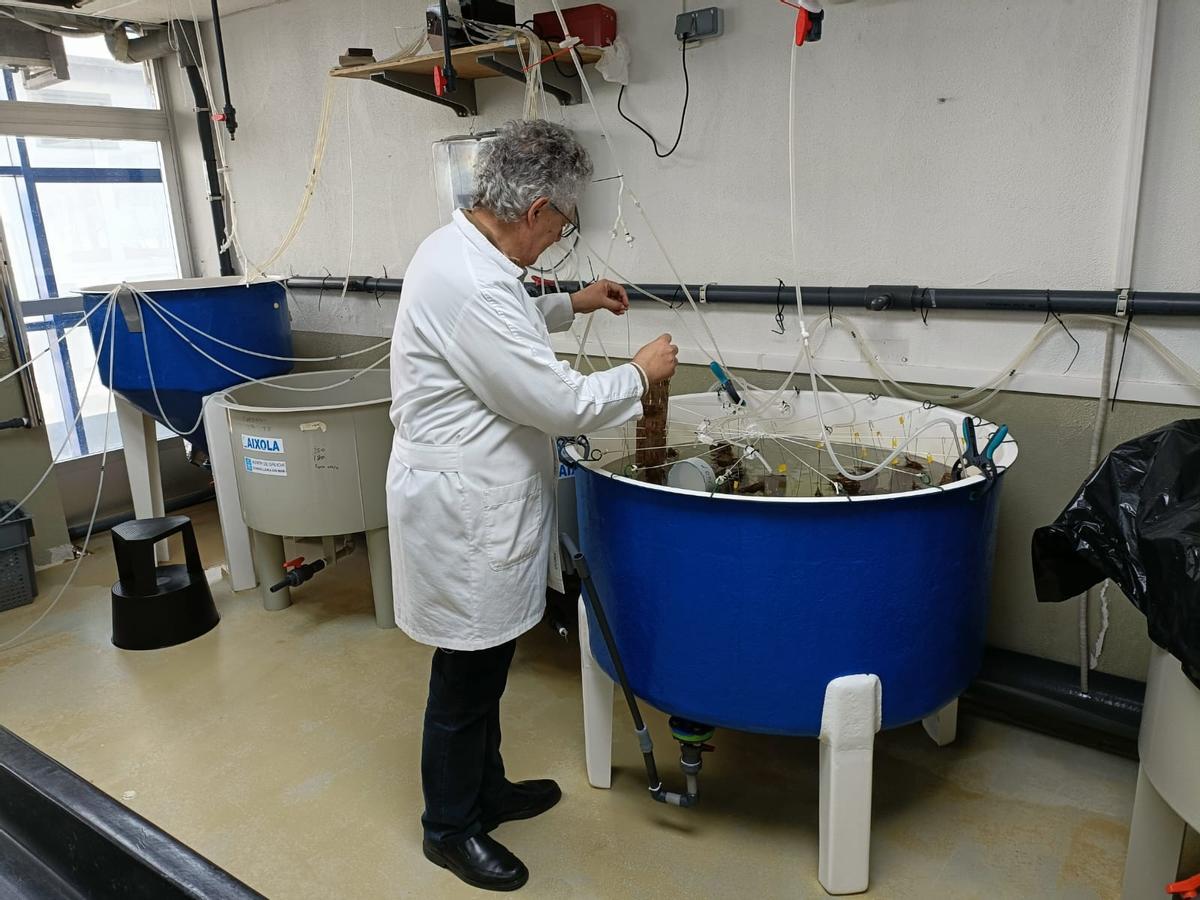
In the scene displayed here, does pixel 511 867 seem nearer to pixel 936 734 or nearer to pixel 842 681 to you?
pixel 842 681

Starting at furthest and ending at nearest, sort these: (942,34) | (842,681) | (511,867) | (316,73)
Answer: (316,73) → (942,34) → (511,867) → (842,681)

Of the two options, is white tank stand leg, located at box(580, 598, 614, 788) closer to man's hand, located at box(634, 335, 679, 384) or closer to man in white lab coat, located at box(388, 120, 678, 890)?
man in white lab coat, located at box(388, 120, 678, 890)

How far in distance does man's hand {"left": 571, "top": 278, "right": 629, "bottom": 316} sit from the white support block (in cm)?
137

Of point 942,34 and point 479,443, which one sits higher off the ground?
point 942,34

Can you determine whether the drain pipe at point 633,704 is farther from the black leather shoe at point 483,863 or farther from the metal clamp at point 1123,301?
the metal clamp at point 1123,301

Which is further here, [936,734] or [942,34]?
[936,734]

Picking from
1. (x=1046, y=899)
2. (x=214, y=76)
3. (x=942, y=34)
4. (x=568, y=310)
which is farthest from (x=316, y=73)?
(x=1046, y=899)

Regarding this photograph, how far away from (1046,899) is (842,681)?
1.82ft

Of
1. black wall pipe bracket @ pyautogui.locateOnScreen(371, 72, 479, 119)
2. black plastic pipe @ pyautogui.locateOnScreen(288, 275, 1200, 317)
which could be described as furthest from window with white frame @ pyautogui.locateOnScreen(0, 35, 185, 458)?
black plastic pipe @ pyautogui.locateOnScreen(288, 275, 1200, 317)

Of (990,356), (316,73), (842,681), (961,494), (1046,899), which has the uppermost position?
(316,73)

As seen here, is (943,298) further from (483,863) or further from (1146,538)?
(483,863)

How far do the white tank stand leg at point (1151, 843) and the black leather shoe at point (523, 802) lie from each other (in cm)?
104

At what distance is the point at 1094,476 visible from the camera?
129 centimetres


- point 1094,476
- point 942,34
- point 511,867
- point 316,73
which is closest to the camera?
point 1094,476
